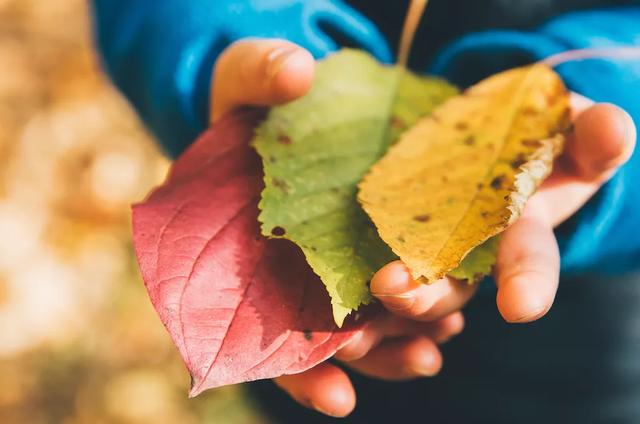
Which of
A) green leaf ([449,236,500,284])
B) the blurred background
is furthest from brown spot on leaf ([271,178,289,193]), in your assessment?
the blurred background

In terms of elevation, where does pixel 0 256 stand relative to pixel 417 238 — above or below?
below

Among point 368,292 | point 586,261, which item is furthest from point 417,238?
point 586,261

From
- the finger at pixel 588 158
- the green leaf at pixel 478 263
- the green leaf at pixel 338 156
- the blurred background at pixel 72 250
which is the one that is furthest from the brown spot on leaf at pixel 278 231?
the blurred background at pixel 72 250

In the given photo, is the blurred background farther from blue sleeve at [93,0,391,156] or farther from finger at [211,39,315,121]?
finger at [211,39,315,121]

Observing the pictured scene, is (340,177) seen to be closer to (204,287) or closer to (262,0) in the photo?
(204,287)

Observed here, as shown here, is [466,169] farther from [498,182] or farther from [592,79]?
[592,79]

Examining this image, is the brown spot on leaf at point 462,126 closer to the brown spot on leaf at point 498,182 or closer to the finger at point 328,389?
the brown spot on leaf at point 498,182

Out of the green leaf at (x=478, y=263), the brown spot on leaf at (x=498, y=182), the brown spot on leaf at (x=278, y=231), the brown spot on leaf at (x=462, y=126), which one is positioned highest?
the brown spot on leaf at (x=498, y=182)
